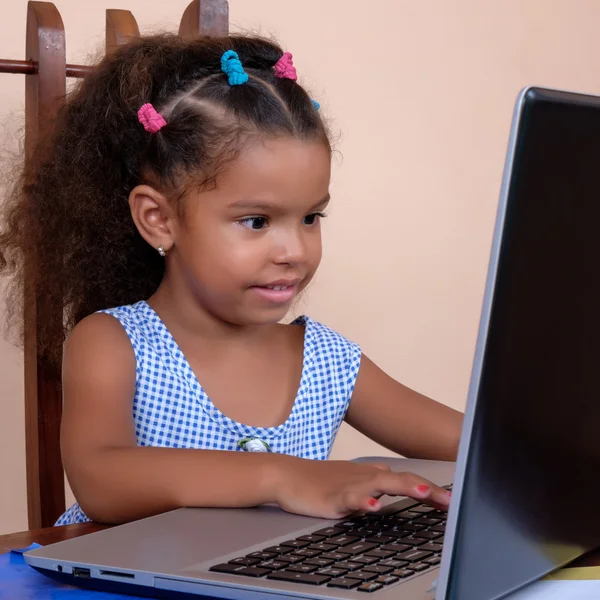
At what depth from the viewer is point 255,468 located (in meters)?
0.73

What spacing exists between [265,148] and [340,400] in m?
0.29

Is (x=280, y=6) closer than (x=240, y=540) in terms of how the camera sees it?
No

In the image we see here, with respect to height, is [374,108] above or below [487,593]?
above

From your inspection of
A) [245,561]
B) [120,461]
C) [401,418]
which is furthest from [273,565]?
[401,418]

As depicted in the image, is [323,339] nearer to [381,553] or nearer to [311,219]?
[311,219]

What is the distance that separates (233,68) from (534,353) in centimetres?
60

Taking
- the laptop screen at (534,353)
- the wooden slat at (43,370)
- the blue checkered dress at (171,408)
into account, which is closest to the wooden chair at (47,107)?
the wooden slat at (43,370)

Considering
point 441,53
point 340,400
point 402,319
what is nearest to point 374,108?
point 441,53

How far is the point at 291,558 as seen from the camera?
0.57 metres

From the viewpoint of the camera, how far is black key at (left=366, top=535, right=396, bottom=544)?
61 cm

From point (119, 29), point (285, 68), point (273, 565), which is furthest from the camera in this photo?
point (119, 29)

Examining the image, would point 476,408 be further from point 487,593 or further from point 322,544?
point 322,544

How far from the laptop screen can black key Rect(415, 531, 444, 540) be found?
0.40ft

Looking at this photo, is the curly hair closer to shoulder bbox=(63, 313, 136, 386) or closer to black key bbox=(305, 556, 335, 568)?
shoulder bbox=(63, 313, 136, 386)
